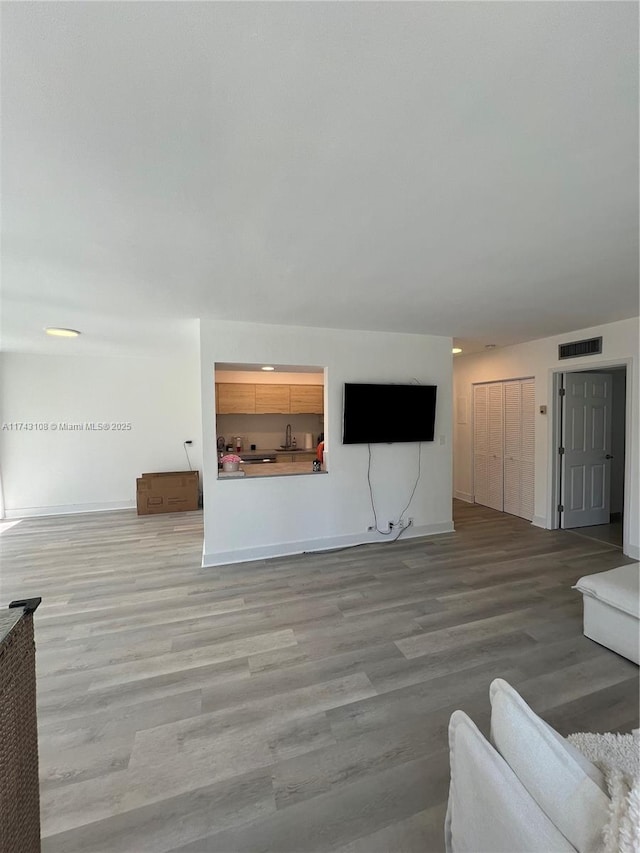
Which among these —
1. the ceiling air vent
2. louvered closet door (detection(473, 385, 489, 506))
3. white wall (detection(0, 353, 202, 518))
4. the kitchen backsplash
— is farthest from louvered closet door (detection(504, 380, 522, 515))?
white wall (detection(0, 353, 202, 518))

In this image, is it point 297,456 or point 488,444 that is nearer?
point 488,444

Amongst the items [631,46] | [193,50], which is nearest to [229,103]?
[193,50]

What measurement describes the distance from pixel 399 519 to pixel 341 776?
309cm

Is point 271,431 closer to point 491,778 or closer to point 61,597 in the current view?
point 61,597

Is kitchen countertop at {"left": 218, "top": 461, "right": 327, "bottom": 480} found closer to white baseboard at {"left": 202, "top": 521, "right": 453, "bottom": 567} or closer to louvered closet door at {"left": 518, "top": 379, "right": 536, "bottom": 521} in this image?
white baseboard at {"left": 202, "top": 521, "right": 453, "bottom": 567}

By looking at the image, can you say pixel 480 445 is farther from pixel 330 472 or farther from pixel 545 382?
pixel 330 472

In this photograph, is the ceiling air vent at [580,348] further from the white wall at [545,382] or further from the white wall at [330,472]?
the white wall at [330,472]

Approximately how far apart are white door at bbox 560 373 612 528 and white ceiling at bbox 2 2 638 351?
2.62 meters

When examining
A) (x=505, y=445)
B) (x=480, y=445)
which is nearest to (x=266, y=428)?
(x=480, y=445)

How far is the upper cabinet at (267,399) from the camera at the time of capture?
6.30 m

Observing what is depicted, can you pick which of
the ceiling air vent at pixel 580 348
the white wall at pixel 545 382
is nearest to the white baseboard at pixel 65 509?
the white wall at pixel 545 382

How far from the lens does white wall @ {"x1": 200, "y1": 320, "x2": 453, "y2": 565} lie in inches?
146

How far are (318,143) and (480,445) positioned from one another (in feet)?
18.9

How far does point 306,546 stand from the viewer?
404cm
